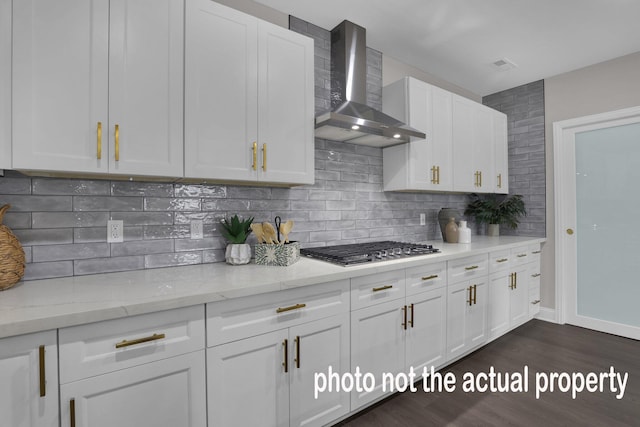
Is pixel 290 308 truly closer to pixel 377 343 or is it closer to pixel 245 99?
pixel 377 343

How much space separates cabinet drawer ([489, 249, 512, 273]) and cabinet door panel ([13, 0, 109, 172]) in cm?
292

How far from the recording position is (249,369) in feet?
4.79

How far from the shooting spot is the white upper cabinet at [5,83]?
1.24 meters

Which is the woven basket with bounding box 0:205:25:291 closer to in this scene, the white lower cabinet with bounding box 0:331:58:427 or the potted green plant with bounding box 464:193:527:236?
the white lower cabinet with bounding box 0:331:58:427

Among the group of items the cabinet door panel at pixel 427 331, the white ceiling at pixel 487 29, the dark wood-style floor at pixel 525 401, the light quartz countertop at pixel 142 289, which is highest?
the white ceiling at pixel 487 29

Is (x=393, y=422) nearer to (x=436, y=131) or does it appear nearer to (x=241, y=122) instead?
(x=241, y=122)

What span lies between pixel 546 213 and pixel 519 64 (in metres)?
1.64

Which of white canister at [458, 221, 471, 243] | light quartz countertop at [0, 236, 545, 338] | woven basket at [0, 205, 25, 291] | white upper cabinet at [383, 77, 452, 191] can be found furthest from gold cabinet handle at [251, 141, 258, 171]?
white canister at [458, 221, 471, 243]

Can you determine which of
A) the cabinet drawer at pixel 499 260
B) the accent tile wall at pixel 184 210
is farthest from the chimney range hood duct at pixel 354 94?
the cabinet drawer at pixel 499 260

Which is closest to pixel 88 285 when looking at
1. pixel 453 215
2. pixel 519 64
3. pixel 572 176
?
pixel 453 215

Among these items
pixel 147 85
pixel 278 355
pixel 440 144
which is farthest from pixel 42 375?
pixel 440 144

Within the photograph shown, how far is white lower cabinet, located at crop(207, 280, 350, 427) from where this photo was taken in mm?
1387

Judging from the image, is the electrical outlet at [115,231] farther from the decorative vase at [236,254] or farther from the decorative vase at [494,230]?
the decorative vase at [494,230]

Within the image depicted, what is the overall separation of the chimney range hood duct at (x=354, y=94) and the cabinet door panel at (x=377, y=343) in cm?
123
